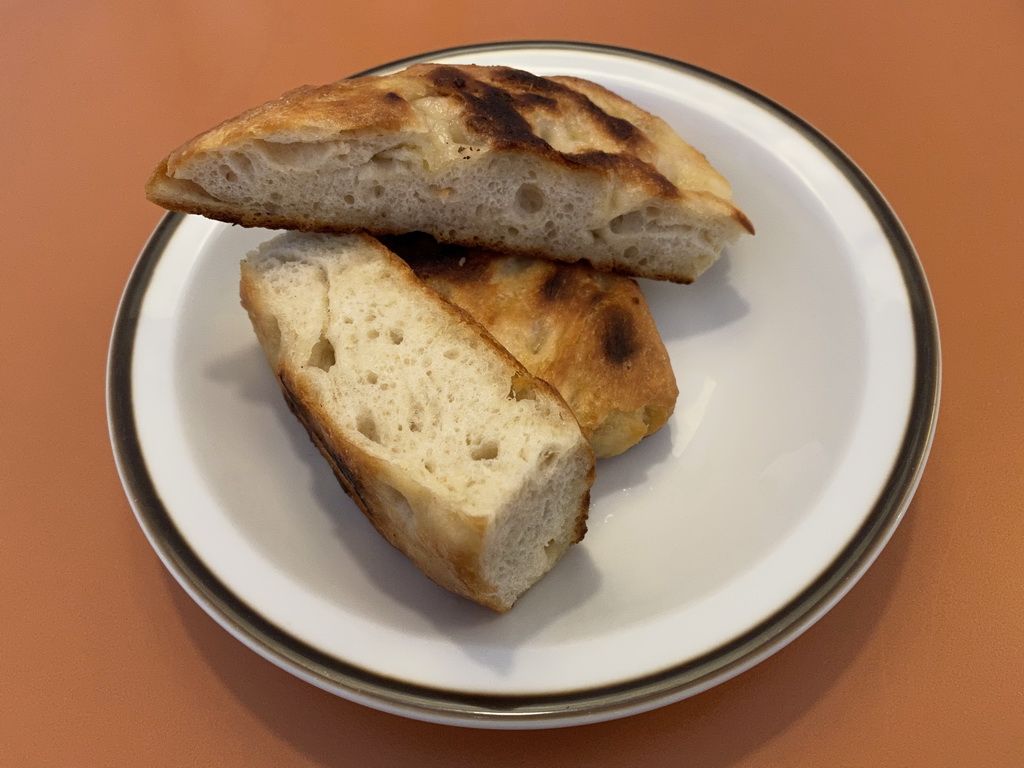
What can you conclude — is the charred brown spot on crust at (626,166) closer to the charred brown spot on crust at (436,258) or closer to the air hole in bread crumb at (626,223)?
the air hole in bread crumb at (626,223)

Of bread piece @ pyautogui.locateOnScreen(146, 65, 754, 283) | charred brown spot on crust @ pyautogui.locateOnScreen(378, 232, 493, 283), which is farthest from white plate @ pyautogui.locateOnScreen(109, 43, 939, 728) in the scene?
charred brown spot on crust @ pyautogui.locateOnScreen(378, 232, 493, 283)

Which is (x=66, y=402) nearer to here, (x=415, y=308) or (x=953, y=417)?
(x=415, y=308)

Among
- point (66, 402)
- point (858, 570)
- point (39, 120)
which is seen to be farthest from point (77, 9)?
point (858, 570)

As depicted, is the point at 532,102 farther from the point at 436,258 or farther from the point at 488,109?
the point at 436,258

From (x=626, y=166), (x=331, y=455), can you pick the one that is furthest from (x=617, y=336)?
Answer: (x=331, y=455)

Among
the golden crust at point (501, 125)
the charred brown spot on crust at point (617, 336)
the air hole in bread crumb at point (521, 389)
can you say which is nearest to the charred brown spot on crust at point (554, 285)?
the charred brown spot on crust at point (617, 336)

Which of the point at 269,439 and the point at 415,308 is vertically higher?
the point at 415,308

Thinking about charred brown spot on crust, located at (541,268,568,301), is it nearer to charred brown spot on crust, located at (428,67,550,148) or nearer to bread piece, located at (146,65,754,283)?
bread piece, located at (146,65,754,283)
